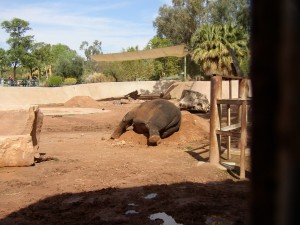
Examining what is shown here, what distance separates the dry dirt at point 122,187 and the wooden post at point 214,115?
230 mm

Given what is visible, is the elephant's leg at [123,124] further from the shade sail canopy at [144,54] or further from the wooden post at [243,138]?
the shade sail canopy at [144,54]

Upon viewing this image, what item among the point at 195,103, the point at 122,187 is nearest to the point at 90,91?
the point at 195,103

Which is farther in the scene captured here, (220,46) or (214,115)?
(220,46)

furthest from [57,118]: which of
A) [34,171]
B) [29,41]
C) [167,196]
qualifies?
[29,41]

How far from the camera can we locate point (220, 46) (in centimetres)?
2822

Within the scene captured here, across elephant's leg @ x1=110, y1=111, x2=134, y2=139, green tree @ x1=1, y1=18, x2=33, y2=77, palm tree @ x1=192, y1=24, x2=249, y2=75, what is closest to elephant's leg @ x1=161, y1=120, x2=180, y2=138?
elephant's leg @ x1=110, y1=111, x2=134, y2=139

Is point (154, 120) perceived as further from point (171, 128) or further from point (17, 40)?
point (17, 40)

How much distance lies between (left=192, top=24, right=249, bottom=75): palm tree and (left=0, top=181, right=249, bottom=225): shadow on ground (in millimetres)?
23263

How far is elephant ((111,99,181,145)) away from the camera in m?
10.7

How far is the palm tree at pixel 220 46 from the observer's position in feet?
93.1

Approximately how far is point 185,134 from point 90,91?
25.1m

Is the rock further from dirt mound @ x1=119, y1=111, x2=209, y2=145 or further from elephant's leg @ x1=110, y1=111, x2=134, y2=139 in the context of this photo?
elephant's leg @ x1=110, y1=111, x2=134, y2=139

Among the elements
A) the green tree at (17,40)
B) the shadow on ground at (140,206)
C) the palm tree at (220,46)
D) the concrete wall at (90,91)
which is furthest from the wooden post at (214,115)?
the green tree at (17,40)

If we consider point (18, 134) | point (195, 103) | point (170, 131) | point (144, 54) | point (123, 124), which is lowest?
point (170, 131)
